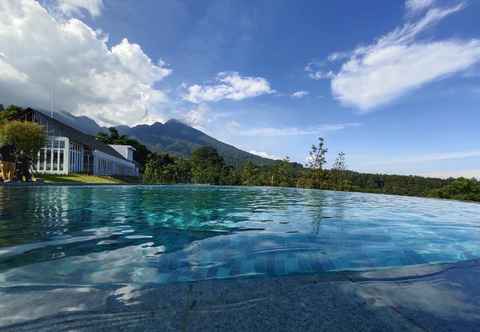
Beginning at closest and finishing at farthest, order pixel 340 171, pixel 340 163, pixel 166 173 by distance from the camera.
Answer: pixel 340 171 → pixel 340 163 → pixel 166 173

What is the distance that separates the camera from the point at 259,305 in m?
1.61

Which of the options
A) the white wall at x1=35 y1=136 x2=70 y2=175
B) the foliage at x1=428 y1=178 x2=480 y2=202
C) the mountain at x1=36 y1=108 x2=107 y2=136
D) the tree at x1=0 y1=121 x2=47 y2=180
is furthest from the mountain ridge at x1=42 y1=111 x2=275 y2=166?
the tree at x1=0 y1=121 x2=47 y2=180

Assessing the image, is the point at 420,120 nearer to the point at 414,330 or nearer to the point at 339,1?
the point at 339,1

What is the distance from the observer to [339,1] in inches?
468

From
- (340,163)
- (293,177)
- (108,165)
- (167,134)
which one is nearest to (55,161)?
(108,165)

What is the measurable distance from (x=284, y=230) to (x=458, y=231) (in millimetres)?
3574

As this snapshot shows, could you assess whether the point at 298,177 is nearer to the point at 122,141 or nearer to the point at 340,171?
the point at 340,171

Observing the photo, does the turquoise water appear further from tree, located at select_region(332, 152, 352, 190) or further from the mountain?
the mountain

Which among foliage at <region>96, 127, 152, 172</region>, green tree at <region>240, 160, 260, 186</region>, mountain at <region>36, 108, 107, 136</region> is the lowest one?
green tree at <region>240, 160, 260, 186</region>

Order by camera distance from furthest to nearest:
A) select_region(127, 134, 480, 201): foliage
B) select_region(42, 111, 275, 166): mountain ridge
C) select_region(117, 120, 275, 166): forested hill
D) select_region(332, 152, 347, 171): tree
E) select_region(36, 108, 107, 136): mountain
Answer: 1. select_region(117, 120, 275, 166): forested hill
2. select_region(42, 111, 275, 166): mountain ridge
3. select_region(36, 108, 107, 136): mountain
4. select_region(332, 152, 347, 171): tree
5. select_region(127, 134, 480, 201): foliage

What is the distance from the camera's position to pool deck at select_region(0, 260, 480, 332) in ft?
4.54

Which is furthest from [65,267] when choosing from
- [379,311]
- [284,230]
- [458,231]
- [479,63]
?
[479,63]

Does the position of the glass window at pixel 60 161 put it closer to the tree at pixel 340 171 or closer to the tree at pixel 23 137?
the tree at pixel 23 137

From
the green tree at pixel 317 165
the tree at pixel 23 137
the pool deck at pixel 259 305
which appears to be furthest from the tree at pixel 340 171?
A: the pool deck at pixel 259 305
